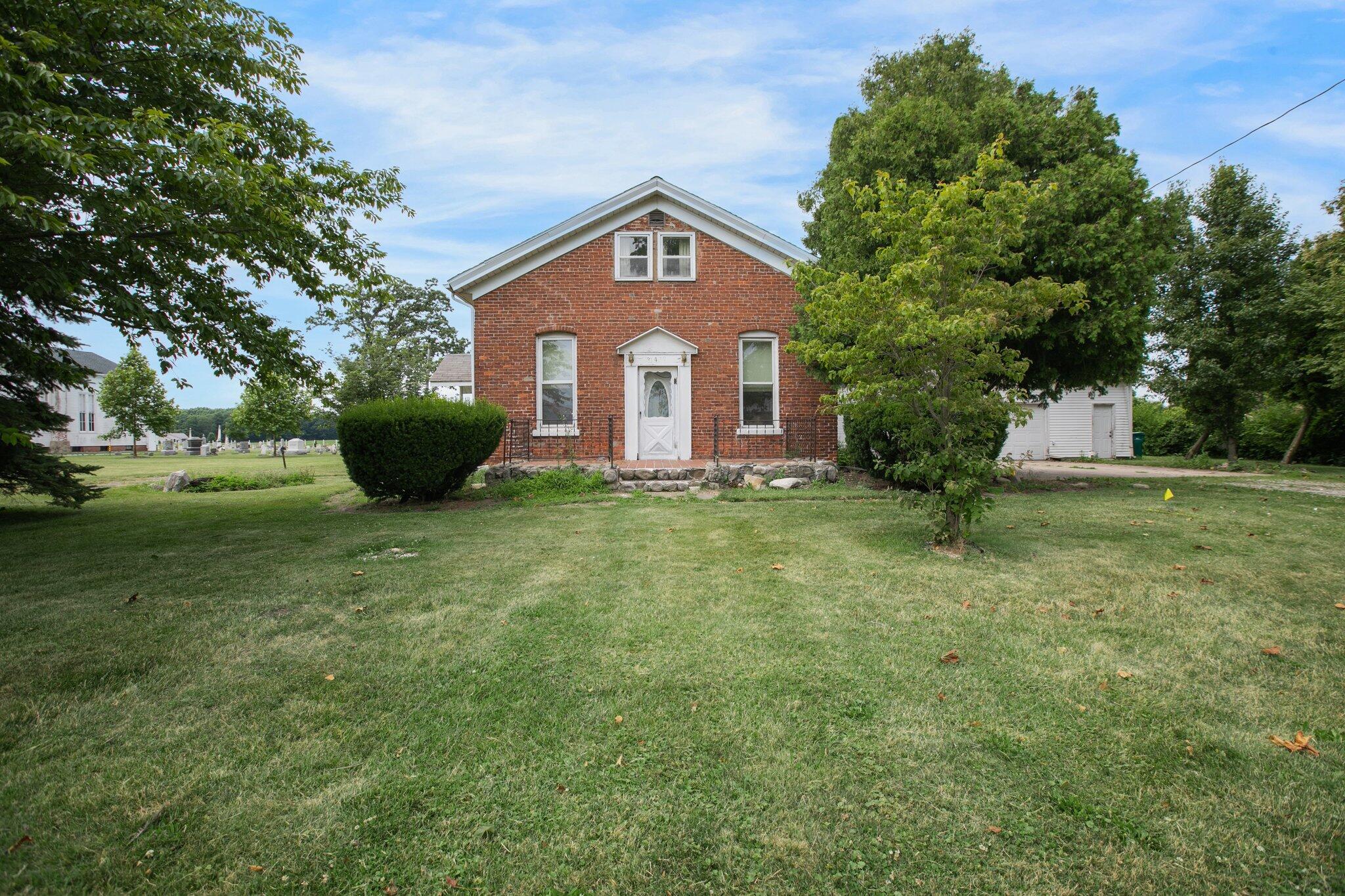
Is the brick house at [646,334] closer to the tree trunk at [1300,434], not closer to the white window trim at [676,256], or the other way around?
the white window trim at [676,256]

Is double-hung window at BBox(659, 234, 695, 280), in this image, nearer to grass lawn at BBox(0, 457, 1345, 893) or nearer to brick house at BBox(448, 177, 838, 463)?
brick house at BBox(448, 177, 838, 463)

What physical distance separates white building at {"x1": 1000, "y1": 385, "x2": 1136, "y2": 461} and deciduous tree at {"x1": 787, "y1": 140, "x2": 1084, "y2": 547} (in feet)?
60.9

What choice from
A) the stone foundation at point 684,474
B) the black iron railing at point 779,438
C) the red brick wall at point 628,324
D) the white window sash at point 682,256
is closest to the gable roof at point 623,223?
the red brick wall at point 628,324

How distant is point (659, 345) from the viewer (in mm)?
13492

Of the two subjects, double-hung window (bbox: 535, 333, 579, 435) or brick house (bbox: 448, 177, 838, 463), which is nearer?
brick house (bbox: 448, 177, 838, 463)

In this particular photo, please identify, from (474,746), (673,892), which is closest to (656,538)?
(474,746)

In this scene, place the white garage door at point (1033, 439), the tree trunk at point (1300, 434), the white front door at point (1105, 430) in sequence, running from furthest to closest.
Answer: the white front door at point (1105, 430)
the white garage door at point (1033, 439)
the tree trunk at point (1300, 434)

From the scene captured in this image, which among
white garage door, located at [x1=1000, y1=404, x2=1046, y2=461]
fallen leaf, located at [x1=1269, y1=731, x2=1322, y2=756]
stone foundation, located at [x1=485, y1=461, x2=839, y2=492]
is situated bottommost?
fallen leaf, located at [x1=1269, y1=731, x2=1322, y2=756]

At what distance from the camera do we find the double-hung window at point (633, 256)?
44.7 feet

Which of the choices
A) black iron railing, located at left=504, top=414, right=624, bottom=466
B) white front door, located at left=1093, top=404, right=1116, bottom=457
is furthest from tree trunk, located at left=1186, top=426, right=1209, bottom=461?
black iron railing, located at left=504, top=414, right=624, bottom=466

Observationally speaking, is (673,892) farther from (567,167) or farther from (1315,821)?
(567,167)

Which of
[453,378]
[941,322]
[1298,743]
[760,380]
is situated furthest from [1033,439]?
[453,378]

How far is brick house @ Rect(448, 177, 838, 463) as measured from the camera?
13.4 metres

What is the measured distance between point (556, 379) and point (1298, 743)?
12405mm
